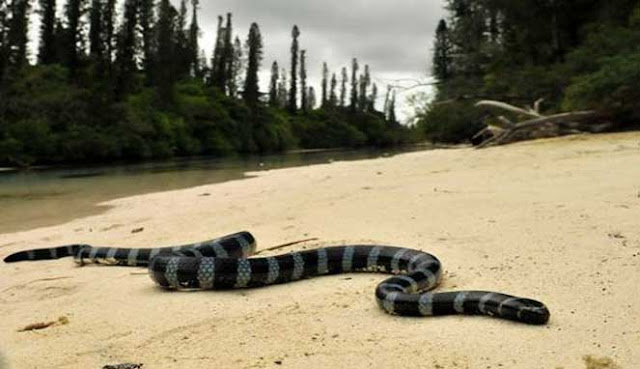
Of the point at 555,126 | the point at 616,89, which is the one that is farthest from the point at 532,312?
the point at 616,89

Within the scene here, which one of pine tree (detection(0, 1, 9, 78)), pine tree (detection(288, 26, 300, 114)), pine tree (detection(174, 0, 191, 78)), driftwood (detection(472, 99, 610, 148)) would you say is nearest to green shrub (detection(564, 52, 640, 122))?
driftwood (detection(472, 99, 610, 148))

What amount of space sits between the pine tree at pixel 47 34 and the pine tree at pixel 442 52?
28576 mm

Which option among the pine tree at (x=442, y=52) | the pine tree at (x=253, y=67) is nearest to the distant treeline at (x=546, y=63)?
the pine tree at (x=442, y=52)

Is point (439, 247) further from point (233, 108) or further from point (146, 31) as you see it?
point (233, 108)

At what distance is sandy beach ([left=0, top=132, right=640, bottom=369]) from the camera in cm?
308

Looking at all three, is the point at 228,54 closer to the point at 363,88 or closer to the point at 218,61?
the point at 218,61

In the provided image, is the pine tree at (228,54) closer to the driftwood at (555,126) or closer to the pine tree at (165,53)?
the pine tree at (165,53)

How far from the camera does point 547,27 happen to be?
27.6 metres

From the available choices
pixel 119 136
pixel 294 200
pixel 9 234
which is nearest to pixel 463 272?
pixel 294 200

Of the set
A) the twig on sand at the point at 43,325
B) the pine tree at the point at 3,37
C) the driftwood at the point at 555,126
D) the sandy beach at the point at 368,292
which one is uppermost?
the pine tree at the point at 3,37

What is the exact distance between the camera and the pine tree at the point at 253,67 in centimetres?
6650

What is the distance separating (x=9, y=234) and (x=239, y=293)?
5552 millimetres

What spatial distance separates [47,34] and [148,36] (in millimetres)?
9598

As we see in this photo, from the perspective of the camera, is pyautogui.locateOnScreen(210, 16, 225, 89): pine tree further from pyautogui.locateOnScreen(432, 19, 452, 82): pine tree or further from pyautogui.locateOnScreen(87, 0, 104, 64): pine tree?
pyautogui.locateOnScreen(432, 19, 452, 82): pine tree
